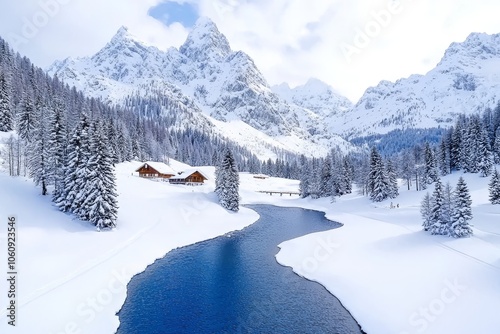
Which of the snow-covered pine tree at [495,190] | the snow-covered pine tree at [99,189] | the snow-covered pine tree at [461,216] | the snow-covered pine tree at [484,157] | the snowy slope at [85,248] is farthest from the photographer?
the snow-covered pine tree at [484,157]

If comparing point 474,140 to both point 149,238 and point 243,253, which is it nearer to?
point 243,253

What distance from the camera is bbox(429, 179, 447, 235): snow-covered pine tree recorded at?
137 ft

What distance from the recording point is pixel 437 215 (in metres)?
42.9

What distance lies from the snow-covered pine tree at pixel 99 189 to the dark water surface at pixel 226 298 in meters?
10.3

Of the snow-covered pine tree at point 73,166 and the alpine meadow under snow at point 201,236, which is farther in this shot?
the snow-covered pine tree at point 73,166

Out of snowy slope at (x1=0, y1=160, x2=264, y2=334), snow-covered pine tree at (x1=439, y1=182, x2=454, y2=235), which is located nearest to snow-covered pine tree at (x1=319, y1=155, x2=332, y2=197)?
snowy slope at (x1=0, y1=160, x2=264, y2=334)

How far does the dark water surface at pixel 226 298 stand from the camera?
25375 millimetres

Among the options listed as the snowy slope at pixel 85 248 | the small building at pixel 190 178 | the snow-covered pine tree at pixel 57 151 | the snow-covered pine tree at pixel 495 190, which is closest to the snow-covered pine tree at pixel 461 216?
the snow-covered pine tree at pixel 495 190

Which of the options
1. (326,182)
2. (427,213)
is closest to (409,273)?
(427,213)

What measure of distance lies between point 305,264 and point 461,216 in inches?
754

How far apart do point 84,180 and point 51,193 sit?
34.5 feet

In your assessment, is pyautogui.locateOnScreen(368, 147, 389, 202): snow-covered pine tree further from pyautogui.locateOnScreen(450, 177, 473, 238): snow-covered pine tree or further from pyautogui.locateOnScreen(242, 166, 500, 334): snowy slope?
pyautogui.locateOnScreen(450, 177, 473, 238): snow-covered pine tree

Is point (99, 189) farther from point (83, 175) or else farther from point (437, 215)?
point (437, 215)

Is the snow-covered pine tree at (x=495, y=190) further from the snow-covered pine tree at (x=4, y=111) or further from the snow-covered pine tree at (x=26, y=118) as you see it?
the snow-covered pine tree at (x=4, y=111)
